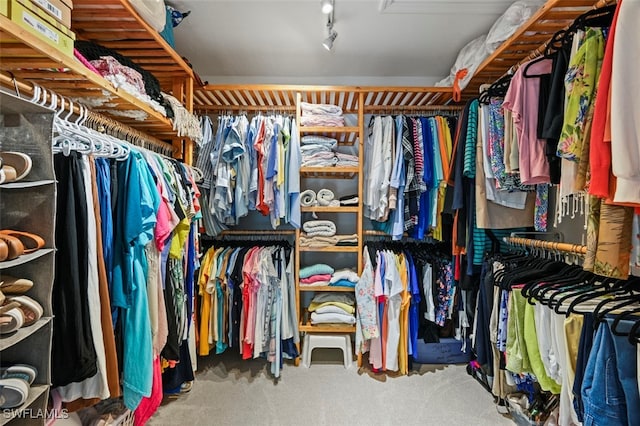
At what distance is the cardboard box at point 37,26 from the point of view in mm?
828

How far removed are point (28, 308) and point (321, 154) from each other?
1.85 m

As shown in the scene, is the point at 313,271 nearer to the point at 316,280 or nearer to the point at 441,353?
the point at 316,280

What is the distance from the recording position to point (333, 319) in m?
2.30

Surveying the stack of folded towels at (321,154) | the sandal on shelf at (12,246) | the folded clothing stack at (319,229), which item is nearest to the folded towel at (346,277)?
the folded clothing stack at (319,229)

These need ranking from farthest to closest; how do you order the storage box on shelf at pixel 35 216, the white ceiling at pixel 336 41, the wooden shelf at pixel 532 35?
1. the white ceiling at pixel 336 41
2. the wooden shelf at pixel 532 35
3. the storage box on shelf at pixel 35 216

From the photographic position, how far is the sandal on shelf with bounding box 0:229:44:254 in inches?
34.1

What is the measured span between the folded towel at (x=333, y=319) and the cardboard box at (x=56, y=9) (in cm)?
208

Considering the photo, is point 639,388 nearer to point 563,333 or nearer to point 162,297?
point 563,333

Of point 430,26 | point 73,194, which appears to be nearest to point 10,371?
point 73,194

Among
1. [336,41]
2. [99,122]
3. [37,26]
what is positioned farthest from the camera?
[336,41]

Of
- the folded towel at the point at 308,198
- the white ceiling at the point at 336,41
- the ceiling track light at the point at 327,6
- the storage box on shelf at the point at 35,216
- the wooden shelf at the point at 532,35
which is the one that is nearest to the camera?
the storage box on shelf at the point at 35,216

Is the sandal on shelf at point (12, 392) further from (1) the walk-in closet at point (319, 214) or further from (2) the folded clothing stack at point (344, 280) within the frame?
(2) the folded clothing stack at point (344, 280)

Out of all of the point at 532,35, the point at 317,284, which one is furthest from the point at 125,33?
the point at 532,35

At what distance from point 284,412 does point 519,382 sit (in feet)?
4.36
